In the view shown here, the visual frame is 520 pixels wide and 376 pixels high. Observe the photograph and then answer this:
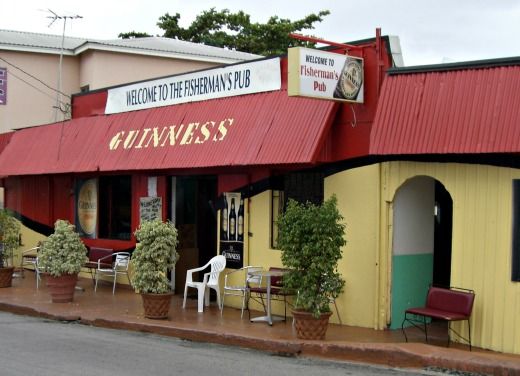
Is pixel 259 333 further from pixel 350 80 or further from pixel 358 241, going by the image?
pixel 350 80

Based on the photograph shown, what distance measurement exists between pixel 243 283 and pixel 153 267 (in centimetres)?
189

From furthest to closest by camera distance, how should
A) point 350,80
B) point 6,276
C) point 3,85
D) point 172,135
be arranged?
point 3,85
point 6,276
point 172,135
point 350,80

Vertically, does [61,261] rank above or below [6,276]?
above

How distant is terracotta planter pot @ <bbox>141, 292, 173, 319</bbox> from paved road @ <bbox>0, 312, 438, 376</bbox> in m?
0.59

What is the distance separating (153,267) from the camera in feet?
37.7

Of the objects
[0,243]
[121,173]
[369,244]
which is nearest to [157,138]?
[121,173]

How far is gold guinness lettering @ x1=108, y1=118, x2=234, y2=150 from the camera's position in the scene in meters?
12.8

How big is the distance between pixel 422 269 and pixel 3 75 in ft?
56.2

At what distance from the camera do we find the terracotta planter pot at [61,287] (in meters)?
13.3

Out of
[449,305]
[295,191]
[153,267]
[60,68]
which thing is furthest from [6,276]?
[60,68]

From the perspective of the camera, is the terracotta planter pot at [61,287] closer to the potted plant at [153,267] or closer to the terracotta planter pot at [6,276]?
the potted plant at [153,267]

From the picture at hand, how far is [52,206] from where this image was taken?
60.1 feet

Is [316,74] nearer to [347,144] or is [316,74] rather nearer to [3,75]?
[347,144]

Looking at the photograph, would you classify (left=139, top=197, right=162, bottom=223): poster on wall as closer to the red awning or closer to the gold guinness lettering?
the red awning
